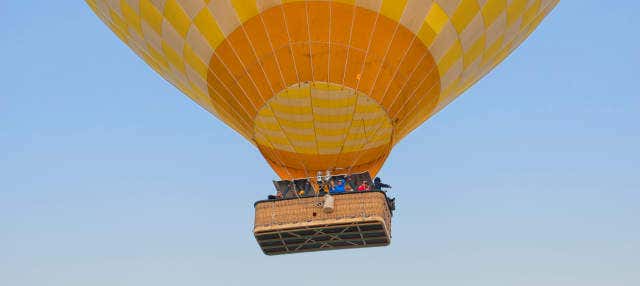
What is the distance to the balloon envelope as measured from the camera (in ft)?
60.0

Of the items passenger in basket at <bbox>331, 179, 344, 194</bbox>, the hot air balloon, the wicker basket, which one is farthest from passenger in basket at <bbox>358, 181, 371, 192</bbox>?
the wicker basket

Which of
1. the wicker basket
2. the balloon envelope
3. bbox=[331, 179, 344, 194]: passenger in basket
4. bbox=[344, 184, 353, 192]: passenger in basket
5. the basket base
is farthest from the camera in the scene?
bbox=[344, 184, 353, 192]: passenger in basket

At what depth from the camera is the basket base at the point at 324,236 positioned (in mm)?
18562

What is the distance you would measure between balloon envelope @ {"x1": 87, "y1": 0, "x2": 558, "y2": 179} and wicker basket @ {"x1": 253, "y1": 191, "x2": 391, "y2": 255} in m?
1.77

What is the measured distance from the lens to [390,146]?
805 inches

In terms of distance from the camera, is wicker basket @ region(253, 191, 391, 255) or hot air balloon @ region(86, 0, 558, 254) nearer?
hot air balloon @ region(86, 0, 558, 254)

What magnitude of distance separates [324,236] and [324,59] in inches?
127

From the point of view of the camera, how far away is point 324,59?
1852 cm

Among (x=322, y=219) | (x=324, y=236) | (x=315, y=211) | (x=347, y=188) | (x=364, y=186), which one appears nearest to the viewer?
(x=322, y=219)

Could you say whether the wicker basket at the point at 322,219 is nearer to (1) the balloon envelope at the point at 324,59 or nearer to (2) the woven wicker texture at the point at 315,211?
(2) the woven wicker texture at the point at 315,211

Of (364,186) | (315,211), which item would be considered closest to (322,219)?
(315,211)

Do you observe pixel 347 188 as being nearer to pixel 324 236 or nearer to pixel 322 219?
pixel 324 236

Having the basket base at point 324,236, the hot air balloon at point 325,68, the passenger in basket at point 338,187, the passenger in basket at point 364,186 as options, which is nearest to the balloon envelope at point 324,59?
the hot air balloon at point 325,68

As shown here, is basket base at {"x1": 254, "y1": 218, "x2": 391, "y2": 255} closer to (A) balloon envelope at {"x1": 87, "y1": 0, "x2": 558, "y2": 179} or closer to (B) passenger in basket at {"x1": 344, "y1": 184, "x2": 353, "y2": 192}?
(B) passenger in basket at {"x1": 344, "y1": 184, "x2": 353, "y2": 192}
